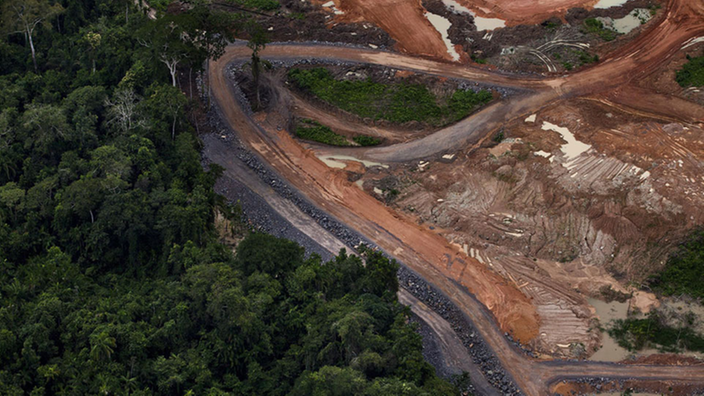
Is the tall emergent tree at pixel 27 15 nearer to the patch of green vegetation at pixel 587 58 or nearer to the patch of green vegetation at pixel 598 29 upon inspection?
the patch of green vegetation at pixel 587 58

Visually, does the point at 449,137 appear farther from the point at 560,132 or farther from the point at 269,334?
the point at 269,334

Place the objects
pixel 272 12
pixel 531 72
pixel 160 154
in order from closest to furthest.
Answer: pixel 160 154, pixel 531 72, pixel 272 12

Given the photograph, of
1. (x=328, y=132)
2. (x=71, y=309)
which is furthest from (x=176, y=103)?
(x=71, y=309)

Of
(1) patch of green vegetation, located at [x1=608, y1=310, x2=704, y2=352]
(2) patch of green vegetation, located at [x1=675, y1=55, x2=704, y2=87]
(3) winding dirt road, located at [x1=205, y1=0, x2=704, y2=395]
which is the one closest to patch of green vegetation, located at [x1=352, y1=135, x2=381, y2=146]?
(3) winding dirt road, located at [x1=205, y1=0, x2=704, y2=395]

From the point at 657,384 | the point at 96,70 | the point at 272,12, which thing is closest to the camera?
the point at 657,384

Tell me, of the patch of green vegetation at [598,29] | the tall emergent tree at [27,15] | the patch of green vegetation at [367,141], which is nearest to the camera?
the tall emergent tree at [27,15]

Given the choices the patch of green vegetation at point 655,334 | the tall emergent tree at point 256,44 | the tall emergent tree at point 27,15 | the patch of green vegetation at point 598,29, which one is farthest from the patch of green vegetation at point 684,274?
the tall emergent tree at point 27,15

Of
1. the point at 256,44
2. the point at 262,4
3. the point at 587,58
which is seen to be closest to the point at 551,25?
the point at 587,58
